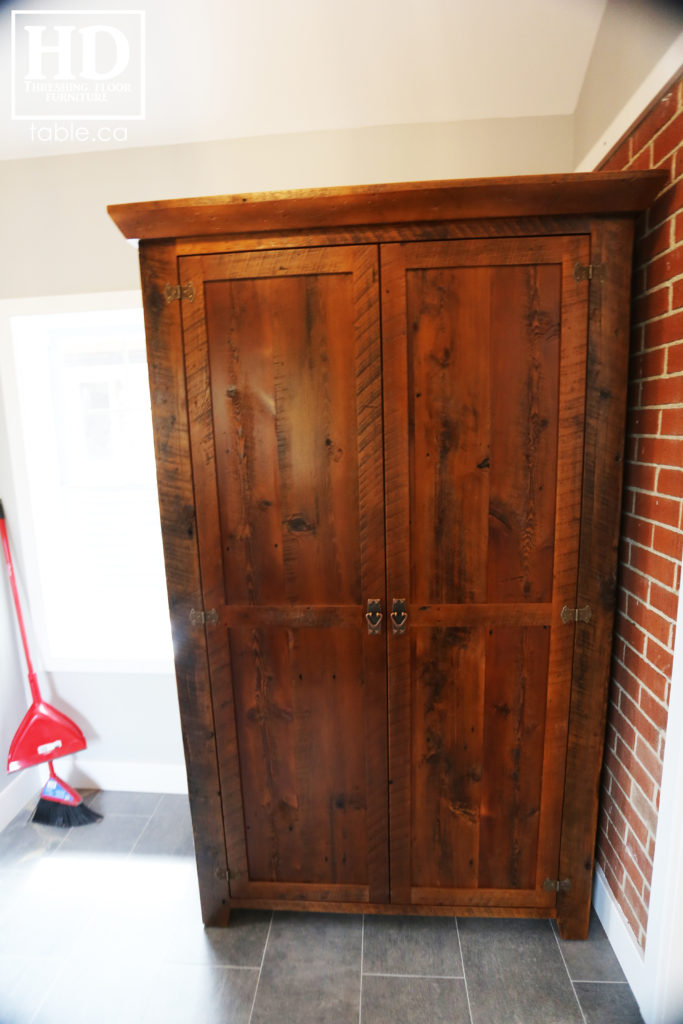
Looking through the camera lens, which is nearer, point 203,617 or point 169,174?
point 203,617

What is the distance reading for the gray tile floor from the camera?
1.36 metres

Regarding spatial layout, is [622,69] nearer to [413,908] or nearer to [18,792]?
[413,908]

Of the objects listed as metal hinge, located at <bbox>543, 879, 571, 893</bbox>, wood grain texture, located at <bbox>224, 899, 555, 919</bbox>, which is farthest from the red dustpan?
metal hinge, located at <bbox>543, 879, 571, 893</bbox>

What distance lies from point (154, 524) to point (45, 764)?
4.17 feet

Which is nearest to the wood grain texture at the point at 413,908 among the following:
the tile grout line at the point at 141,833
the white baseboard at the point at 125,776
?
the tile grout line at the point at 141,833

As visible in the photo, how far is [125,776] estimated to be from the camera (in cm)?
225

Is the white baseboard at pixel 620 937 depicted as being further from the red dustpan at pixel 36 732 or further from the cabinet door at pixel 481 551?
the red dustpan at pixel 36 732

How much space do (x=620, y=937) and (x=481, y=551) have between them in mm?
1258

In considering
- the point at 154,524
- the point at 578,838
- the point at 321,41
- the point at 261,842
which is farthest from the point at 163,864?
the point at 321,41

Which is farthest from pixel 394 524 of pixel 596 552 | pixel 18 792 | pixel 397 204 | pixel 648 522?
pixel 18 792

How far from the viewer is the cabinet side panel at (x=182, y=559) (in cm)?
134

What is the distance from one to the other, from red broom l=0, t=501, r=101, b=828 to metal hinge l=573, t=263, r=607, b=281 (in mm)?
2303

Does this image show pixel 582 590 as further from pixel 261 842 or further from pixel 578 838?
pixel 261 842

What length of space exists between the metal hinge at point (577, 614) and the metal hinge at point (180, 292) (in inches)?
53.4
